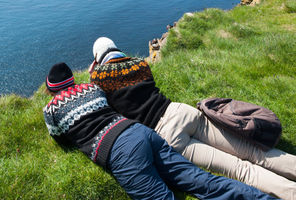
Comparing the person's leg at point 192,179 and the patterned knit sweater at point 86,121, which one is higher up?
the patterned knit sweater at point 86,121

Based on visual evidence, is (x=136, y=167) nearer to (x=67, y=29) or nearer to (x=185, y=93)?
(x=185, y=93)

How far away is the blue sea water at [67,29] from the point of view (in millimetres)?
9055

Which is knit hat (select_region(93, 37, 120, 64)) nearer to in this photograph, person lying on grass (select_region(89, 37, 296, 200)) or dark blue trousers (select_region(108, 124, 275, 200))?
person lying on grass (select_region(89, 37, 296, 200))

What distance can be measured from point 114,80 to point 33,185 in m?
1.83

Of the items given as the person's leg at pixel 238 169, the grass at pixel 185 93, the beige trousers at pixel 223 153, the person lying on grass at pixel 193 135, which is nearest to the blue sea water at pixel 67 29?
the grass at pixel 185 93

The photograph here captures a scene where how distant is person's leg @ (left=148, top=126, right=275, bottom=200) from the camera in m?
2.58

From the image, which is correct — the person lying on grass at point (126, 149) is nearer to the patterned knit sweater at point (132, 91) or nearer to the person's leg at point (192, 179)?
the person's leg at point (192, 179)

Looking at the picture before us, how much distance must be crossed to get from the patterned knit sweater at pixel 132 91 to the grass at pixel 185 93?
952 millimetres

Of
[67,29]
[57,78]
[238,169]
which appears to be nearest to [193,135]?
[238,169]

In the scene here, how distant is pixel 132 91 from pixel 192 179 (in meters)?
1.51

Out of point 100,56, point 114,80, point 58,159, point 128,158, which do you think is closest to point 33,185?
point 58,159

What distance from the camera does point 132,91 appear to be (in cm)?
338

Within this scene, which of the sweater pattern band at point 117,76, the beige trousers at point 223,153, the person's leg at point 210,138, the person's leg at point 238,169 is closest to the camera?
the person's leg at point 238,169

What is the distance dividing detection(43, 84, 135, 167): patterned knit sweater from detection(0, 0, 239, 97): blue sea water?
5235 mm
